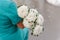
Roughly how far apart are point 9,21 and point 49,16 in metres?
0.58

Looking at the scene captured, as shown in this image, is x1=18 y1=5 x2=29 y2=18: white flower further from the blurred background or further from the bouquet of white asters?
the blurred background

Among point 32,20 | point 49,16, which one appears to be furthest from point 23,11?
point 49,16

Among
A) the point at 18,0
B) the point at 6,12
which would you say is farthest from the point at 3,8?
the point at 18,0

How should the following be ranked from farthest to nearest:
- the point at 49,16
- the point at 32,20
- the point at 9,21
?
the point at 49,16 < the point at 9,21 < the point at 32,20

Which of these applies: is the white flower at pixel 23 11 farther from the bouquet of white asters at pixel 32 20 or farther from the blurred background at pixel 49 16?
the blurred background at pixel 49 16

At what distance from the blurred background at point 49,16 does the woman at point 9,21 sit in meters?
0.32

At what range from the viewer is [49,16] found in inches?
53.6

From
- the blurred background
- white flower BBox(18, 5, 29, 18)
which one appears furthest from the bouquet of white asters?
the blurred background

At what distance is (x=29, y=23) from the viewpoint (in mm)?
764

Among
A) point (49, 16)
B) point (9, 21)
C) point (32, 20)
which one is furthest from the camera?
point (49, 16)

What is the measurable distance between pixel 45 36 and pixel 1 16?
2.35 ft

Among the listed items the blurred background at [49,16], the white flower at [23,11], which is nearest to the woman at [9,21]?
the white flower at [23,11]

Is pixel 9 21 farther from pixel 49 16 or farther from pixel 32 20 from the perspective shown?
pixel 49 16

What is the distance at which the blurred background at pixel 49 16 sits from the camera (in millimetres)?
1259
